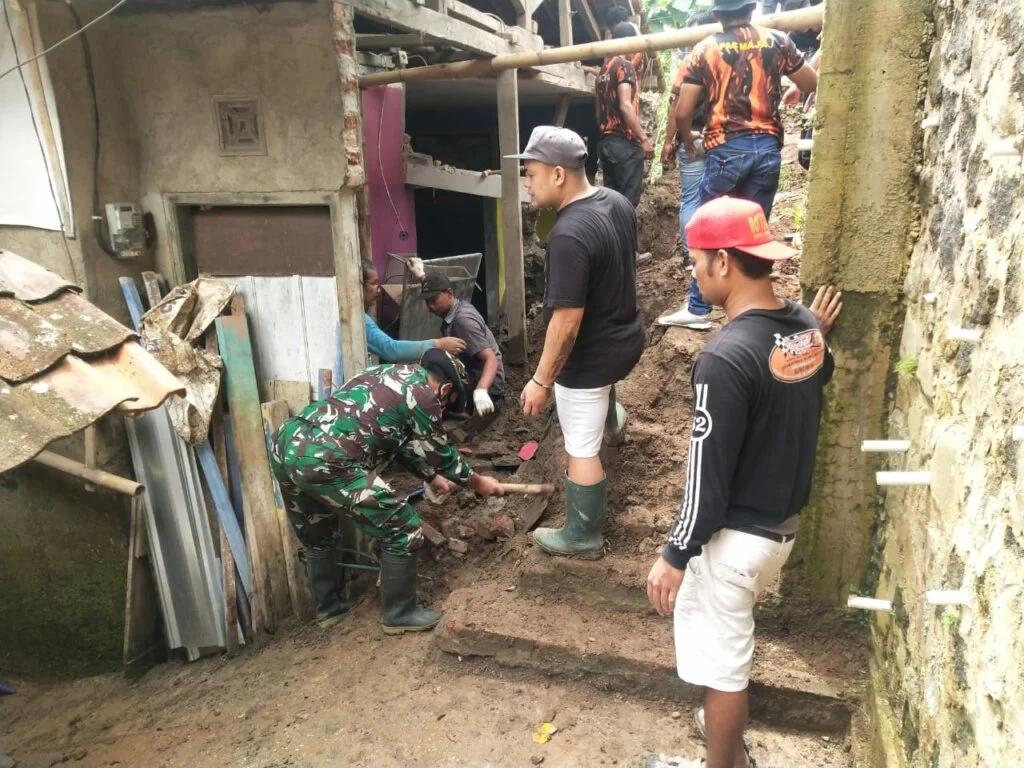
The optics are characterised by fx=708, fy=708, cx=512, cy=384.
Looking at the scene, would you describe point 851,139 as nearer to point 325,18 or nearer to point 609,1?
point 325,18

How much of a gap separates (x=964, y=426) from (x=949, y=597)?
0.48m

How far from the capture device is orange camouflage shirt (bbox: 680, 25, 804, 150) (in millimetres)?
4027

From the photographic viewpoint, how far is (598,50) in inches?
175

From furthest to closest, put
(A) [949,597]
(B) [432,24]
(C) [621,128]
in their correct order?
(C) [621,128], (B) [432,24], (A) [949,597]

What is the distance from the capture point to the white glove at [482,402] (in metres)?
5.82

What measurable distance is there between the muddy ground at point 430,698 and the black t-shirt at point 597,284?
0.99 m

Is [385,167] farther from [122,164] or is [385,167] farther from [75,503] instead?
[75,503]

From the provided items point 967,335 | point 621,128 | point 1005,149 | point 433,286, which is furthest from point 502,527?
point 621,128

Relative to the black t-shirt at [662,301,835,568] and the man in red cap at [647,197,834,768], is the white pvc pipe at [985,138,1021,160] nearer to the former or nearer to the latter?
the man in red cap at [647,197,834,768]

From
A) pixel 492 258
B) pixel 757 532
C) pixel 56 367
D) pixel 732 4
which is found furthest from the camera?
pixel 492 258

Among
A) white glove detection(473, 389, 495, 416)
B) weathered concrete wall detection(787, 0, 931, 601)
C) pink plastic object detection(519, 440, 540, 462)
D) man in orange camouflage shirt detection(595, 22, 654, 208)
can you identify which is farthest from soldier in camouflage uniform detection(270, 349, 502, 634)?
man in orange camouflage shirt detection(595, 22, 654, 208)

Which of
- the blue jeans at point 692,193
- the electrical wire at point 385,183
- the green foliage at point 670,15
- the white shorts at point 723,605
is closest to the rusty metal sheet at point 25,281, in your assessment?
the white shorts at point 723,605

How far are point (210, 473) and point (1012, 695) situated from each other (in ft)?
16.3

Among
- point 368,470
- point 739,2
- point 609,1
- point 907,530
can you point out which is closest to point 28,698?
point 368,470
